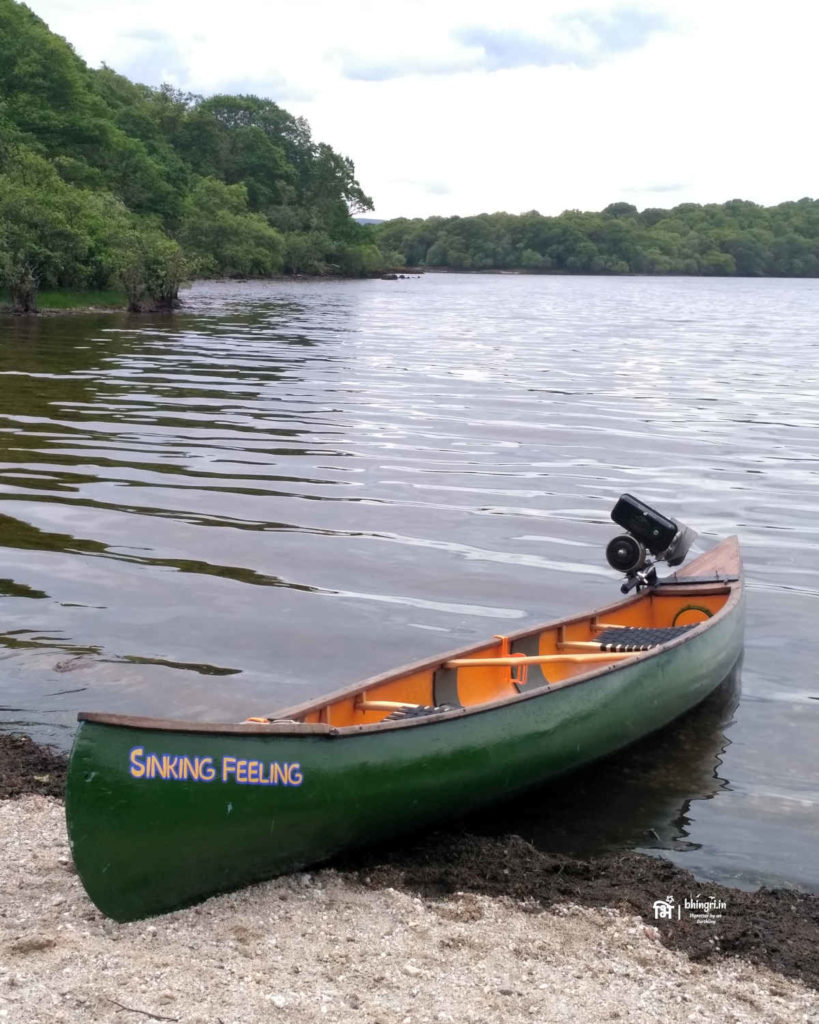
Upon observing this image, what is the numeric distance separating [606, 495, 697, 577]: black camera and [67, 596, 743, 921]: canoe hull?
3674 mm

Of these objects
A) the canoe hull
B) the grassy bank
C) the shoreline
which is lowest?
the shoreline

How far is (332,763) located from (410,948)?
1045mm

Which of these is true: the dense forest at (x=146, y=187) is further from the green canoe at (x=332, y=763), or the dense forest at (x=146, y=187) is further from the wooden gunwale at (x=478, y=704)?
the green canoe at (x=332, y=763)

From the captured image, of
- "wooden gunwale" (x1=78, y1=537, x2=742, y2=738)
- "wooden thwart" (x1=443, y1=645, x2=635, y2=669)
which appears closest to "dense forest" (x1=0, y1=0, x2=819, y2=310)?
"wooden gunwale" (x1=78, y1=537, x2=742, y2=738)

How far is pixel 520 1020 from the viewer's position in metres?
5.20

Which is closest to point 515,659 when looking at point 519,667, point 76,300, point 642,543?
point 519,667

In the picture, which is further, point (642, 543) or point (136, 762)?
point (642, 543)

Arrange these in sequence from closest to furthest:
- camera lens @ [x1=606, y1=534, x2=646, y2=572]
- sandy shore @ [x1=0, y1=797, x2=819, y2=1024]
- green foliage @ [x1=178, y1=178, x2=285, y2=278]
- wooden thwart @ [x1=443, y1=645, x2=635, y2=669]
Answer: sandy shore @ [x1=0, y1=797, x2=819, y2=1024] < wooden thwart @ [x1=443, y1=645, x2=635, y2=669] < camera lens @ [x1=606, y1=534, x2=646, y2=572] < green foliage @ [x1=178, y1=178, x2=285, y2=278]

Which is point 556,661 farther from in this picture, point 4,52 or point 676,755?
point 4,52

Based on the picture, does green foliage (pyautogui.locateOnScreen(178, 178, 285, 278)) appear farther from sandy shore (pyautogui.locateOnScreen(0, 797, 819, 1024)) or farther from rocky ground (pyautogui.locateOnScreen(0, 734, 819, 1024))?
sandy shore (pyautogui.locateOnScreen(0, 797, 819, 1024))

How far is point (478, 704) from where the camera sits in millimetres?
7609

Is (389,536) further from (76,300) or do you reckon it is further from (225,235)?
(225,235)

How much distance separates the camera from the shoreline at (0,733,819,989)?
595 centimetres

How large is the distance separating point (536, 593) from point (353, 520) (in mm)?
3608
